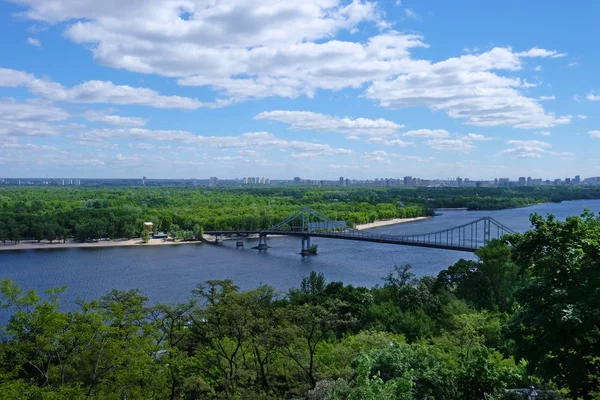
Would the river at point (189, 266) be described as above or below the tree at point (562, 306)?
below

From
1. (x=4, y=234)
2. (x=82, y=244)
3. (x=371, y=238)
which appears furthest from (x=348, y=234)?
(x=4, y=234)

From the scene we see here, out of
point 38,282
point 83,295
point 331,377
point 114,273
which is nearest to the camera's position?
point 331,377

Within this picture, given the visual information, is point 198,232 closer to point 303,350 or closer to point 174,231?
point 174,231

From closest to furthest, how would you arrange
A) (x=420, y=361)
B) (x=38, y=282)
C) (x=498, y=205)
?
(x=420, y=361) → (x=38, y=282) → (x=498, y=205)

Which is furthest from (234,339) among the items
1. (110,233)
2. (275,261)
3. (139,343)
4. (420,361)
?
(110,233)

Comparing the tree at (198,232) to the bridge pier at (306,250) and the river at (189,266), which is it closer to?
the river at (189,266)

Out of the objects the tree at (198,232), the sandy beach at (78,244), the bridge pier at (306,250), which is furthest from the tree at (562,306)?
the tree at (198,232)

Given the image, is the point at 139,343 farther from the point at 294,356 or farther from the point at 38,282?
the point at 38,282
